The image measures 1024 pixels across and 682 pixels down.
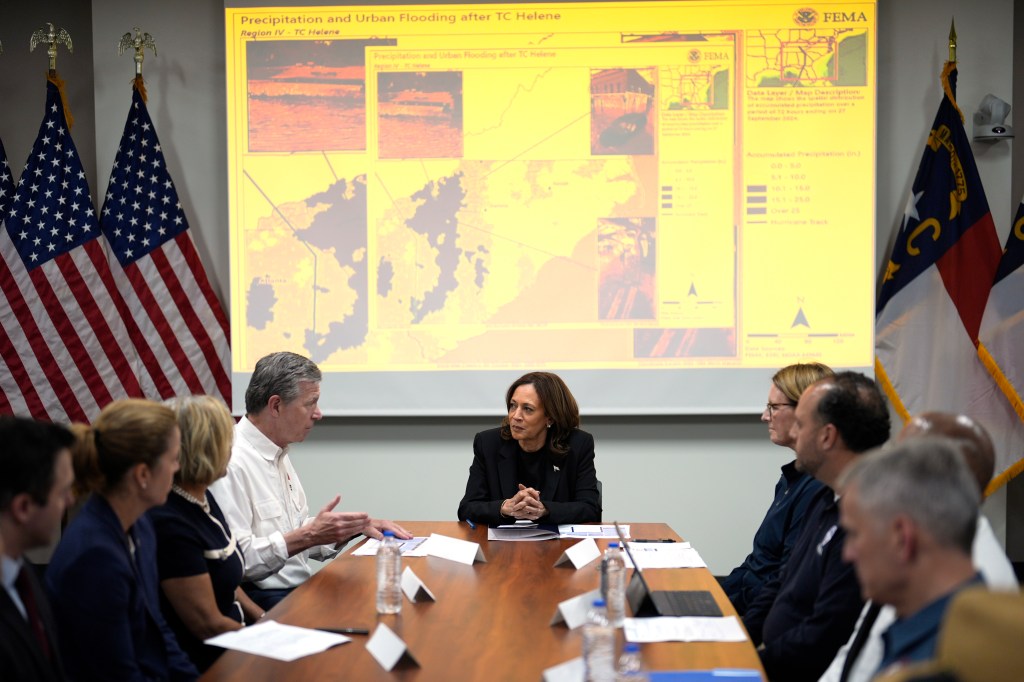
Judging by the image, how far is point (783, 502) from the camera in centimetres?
368

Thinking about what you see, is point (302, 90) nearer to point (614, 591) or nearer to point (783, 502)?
point (783, 502)

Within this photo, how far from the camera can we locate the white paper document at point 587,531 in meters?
3.82

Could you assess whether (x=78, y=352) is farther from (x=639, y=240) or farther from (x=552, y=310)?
(x=639, y=240)

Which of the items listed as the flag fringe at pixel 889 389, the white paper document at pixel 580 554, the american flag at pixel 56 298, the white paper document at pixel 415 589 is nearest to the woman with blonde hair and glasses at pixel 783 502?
the white paper document at pixel 580 554

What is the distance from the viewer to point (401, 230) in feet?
18.5

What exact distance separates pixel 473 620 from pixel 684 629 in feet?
1.83

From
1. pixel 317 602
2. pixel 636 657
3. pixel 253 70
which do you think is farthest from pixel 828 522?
pixel 253 70

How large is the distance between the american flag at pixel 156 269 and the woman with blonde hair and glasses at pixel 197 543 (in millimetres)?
2950

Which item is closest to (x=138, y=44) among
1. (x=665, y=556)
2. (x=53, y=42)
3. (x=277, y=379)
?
(x=53, y=42)

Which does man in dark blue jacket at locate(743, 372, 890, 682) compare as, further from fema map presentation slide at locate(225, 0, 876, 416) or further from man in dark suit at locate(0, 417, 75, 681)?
fema map presentation slide at locate(225, 0, 876, 416)

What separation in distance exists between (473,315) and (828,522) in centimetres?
310

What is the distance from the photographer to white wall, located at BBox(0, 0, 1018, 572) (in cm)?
565

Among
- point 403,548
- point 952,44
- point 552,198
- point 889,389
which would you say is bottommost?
point 403,548

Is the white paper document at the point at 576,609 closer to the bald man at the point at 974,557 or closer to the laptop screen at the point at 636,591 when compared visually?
the laptop screen at the point at 636,591
